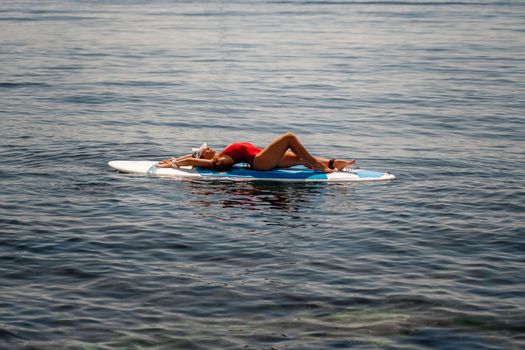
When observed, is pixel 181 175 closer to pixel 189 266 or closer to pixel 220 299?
pixel 189 266

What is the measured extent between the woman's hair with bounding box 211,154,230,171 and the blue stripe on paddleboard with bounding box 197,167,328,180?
0.11m

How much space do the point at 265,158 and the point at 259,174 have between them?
1.22 ft

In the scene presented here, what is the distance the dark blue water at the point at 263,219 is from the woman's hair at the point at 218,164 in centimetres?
51

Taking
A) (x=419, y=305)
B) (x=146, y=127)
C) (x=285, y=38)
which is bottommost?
(x=419, y=305)

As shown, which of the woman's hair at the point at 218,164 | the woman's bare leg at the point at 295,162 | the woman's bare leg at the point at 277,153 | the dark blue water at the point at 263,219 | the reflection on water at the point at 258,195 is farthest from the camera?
the woman's bare leg at the point at 295,162

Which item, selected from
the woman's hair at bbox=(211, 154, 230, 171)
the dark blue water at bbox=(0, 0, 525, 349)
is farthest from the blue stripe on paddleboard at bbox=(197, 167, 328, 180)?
the dark blue water at bbox=(0, 0, 525, 349)

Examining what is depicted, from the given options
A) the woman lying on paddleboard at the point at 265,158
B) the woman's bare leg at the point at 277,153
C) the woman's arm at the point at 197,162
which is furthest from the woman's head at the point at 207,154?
the woman's bare leg at the point at 277,153

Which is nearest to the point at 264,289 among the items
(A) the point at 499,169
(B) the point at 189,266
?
(B) the point at 189,266

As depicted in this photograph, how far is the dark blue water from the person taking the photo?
11086 millimetres

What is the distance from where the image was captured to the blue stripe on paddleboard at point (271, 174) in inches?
714

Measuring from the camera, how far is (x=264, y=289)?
12.2 m

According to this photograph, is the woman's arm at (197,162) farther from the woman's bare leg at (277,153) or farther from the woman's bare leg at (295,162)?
the woman's bare leg at (295,162)

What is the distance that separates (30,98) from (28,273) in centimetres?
1996

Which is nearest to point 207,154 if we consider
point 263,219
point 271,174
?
point 271,174
